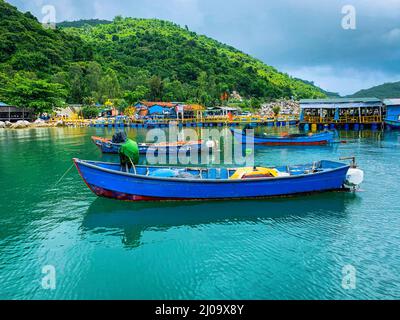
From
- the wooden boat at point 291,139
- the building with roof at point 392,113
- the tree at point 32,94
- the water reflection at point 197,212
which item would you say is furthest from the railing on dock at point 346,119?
the tree at point 32,94

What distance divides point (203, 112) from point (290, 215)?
237 ft

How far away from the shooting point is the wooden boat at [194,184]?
45.3 ft

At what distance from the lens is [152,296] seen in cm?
798

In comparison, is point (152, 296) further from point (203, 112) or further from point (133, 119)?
point (203, 112)

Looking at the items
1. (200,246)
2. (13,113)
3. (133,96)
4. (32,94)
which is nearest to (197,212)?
(200,246)

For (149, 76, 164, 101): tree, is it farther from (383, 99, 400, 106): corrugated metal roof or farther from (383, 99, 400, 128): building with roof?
(383, 99, 400, 128): building with roof

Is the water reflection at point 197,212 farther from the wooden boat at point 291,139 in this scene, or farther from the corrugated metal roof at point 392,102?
the corrugated metal roof at point 392,102

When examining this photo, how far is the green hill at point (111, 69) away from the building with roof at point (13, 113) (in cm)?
179

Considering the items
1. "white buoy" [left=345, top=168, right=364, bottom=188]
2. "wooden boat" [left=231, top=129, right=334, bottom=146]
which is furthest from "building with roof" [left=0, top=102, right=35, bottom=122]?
"white buoy" [left=345, top=168, right=364, bottom=188]

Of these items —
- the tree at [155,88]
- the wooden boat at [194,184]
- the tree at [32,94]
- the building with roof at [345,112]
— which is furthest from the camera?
the tree at [155,88]

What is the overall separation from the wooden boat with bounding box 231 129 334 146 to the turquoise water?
56.8 ft

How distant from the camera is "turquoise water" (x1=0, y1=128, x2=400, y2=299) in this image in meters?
8.27

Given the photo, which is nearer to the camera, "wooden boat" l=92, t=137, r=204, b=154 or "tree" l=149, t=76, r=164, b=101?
"wooden boat" l=92, t=137, r=204, b=154
